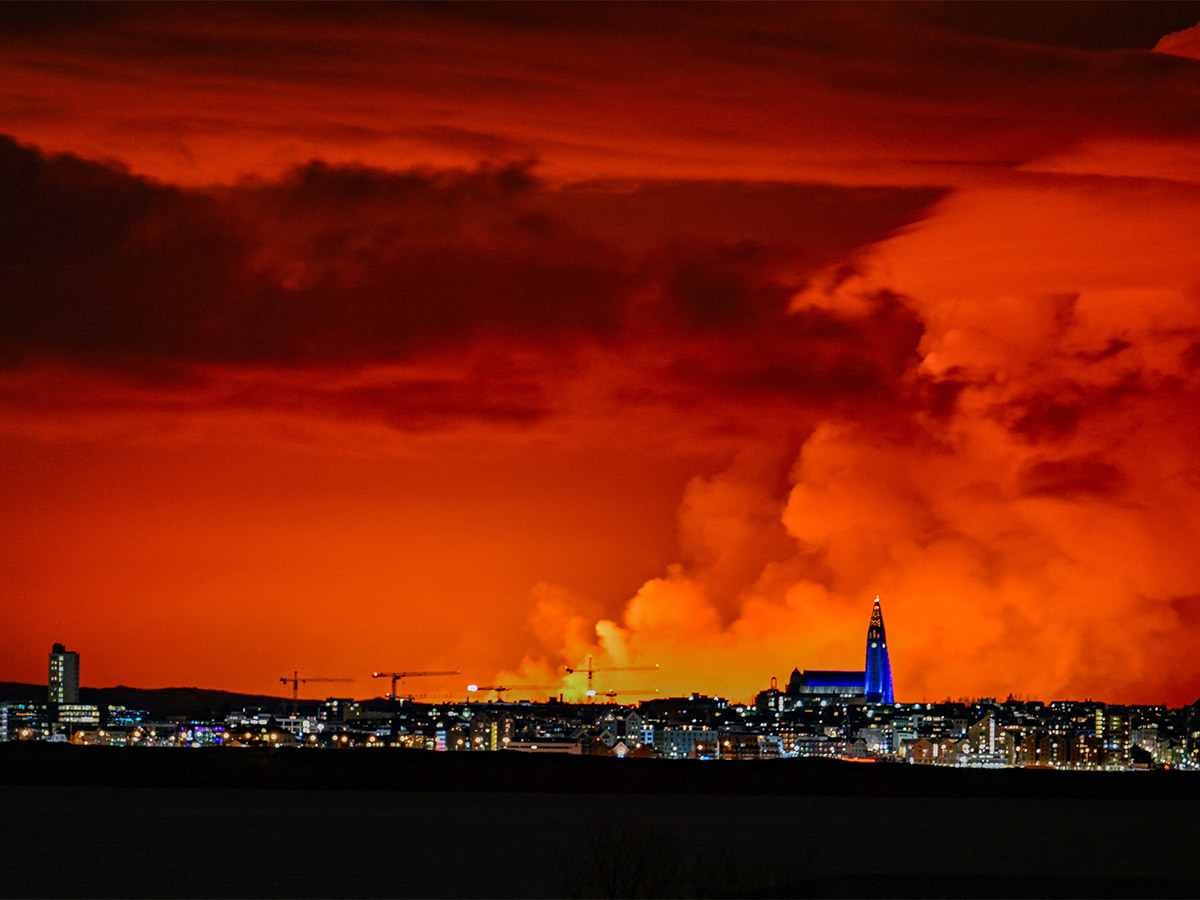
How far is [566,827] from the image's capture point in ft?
157

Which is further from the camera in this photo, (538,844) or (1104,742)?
(1104,742)

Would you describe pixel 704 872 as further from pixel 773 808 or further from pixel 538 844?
pixel 773 808

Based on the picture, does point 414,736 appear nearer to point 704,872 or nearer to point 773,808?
point 773,808

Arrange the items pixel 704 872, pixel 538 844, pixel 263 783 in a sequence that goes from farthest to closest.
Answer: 1. pixel 263 783
2. pixel 538 844
3. pixel 704 872

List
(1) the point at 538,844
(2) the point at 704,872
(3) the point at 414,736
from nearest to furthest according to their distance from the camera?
(2) the point at 704,872 < (1) the point at 538,844 < (3) the point at 414,736

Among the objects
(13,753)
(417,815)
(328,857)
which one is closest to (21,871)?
(328,857)

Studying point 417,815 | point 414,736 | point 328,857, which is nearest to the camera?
point 328,857

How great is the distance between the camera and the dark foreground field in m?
31.0

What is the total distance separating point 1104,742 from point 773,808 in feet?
467

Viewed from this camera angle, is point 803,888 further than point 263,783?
No

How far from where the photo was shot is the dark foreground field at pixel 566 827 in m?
31.0

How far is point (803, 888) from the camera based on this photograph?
28.6m

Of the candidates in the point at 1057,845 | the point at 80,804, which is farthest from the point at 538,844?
the point at 80,804

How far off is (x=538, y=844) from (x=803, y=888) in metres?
14.1
